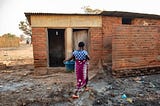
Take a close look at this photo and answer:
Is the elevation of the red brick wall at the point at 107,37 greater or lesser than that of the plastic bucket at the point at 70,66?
greater

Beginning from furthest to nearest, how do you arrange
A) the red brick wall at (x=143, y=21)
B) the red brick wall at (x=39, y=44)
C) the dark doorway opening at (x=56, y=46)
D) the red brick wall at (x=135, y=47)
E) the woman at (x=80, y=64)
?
1. the dark doorway opening at (x=56, y=46)
2. the red brick wall at (x=143, y=21)
3. the red brick wall at (x=39, y=44)
4. the red brick wall at (x=135, y=47)
5. the woman at (x=80, y=64)

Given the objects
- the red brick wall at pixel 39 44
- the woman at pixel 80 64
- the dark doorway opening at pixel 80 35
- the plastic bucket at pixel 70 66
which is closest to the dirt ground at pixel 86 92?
the plastic bucket at pixel 70 66

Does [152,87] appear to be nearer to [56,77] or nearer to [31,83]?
[56,77]

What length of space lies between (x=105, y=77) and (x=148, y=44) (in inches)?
101

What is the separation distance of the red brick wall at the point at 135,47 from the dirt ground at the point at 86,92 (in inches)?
27.3

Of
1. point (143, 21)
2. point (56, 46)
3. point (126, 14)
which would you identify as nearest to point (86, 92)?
point (126, 14)

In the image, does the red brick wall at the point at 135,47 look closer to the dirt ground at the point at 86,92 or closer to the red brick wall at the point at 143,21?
the dirt ground at the point at 86,92

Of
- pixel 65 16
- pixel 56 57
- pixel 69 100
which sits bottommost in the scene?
pixel 69 100

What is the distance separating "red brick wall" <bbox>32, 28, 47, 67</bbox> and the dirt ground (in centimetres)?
103

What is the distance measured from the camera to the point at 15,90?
23.0ft

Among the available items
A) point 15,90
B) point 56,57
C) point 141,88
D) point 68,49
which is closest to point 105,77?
point 141,88

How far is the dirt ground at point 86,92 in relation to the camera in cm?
567

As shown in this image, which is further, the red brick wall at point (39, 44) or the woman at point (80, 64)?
the red brick wall at point (39, 44)

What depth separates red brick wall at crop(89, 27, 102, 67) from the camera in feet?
32.2
